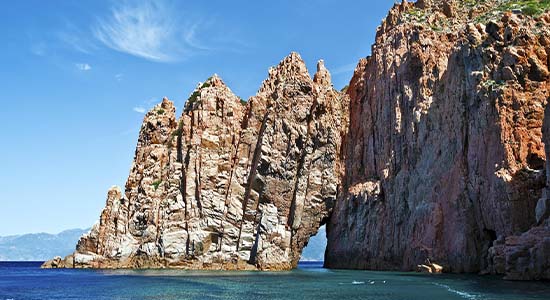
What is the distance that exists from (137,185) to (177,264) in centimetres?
1879

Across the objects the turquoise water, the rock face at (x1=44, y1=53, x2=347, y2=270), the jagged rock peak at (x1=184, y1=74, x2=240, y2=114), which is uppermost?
the jagged rock peak at (x1=184, y1=74, x2=240, y2=114)

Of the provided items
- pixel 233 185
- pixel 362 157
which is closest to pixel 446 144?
pixel 362 157

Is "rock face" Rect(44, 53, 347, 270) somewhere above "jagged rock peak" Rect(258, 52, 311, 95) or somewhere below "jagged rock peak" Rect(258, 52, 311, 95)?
below

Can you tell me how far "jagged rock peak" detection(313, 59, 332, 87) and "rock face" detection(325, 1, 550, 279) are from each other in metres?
7.42

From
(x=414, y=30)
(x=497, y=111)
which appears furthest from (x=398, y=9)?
(x=497, y=111)

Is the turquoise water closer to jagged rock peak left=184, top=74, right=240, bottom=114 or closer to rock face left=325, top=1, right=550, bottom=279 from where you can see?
rock face left=325, top=1, right=550, bottom=279

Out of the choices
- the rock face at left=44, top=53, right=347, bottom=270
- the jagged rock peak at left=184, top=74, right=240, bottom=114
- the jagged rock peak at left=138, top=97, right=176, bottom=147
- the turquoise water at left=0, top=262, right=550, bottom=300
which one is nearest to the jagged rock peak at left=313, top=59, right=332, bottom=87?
the rock face at left=44, top=53, right=347, bottom=270

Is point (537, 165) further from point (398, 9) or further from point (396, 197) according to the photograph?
point (398, 9)

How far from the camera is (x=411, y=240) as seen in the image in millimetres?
79812

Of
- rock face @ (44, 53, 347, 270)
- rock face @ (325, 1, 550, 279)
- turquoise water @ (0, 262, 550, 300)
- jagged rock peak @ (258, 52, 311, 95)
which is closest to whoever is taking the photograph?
turquoise water @ (0, 262, 550, 300)

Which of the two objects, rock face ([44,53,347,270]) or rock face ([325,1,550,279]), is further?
rock face ([44,53,347,270])

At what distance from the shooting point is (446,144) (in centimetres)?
7731

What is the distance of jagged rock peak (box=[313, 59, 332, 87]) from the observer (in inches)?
3895

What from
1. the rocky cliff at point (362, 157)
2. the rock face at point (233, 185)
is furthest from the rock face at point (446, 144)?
the rock face at point (233, 185)
